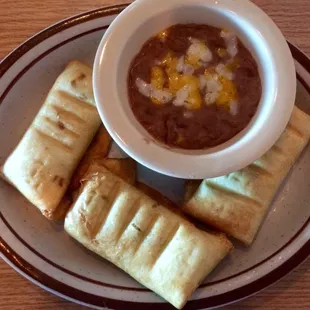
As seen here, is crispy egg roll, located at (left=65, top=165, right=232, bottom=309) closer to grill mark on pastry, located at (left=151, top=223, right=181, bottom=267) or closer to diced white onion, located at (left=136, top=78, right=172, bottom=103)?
grill mark on pastry, located at (left=151, top=223, right=181, bottom=267)

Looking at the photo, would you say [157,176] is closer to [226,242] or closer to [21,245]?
[226,242]

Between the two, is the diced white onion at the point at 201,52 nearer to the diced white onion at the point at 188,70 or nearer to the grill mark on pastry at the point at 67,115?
the diced white onion at the point at 188,70

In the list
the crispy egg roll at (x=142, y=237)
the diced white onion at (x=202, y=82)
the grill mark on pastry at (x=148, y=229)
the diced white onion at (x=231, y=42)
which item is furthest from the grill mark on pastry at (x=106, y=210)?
the diced white onion at (x=231, y=42)

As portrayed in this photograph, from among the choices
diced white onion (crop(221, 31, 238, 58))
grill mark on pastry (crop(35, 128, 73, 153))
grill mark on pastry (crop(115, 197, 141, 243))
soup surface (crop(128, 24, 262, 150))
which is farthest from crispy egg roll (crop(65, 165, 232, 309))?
diced white onion (crop(221, 31, 238, 58))

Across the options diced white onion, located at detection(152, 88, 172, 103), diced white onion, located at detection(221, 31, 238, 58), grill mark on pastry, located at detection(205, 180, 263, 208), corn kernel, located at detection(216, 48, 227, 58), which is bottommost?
grill mark on pastry, located at detection(205, 180, 263, 208)

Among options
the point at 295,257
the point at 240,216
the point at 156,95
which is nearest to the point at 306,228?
the point at 295,257

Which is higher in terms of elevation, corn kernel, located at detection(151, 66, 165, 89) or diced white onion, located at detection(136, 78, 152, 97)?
corn kernel, located at detection(151, 66, 165, 89)

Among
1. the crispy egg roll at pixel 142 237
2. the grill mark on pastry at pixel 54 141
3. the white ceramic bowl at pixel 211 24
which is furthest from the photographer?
the grill mark on pastry at pixel 54 141
